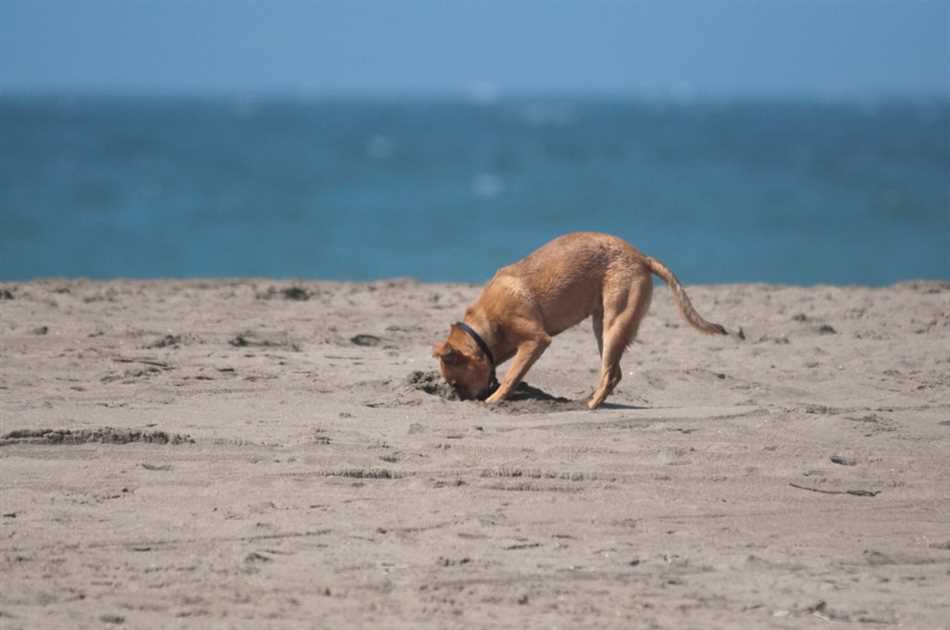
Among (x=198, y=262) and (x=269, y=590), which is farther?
(x=198, y=262)

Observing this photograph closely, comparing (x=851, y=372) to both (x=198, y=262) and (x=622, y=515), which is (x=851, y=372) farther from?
(x=198, y=262)

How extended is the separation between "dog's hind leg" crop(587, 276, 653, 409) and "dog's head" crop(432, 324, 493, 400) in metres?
0.76

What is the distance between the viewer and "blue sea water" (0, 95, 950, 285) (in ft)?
122

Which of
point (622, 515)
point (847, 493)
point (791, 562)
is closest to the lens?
point (791, 562)

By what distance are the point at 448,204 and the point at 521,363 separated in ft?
139

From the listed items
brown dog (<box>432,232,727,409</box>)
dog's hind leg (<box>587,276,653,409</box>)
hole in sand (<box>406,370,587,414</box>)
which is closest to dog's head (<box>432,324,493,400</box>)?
brown dog (<box>432,232,727,409</box>)

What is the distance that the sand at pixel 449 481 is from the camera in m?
6.13

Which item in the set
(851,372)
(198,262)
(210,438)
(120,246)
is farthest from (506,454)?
(120,246)

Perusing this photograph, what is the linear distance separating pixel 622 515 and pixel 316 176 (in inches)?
2126

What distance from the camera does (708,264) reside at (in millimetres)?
37781

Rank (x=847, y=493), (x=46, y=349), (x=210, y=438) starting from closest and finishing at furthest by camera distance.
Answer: (x=847, y=493) < (x=210, y=438) < (x=46, y=349)

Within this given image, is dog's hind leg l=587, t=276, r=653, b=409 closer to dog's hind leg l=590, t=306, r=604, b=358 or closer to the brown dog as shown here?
the brown dog

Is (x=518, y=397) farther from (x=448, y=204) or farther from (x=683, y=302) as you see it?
(x=448, y=204)

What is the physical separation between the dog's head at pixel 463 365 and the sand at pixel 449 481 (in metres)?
0.18
